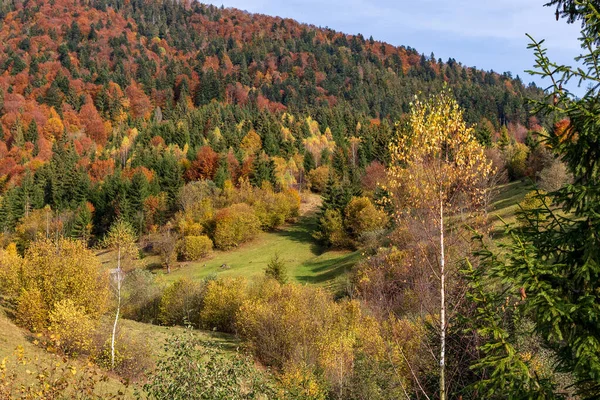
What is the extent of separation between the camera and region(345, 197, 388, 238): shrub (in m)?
60.7

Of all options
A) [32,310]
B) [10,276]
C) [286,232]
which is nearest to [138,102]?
[286,232]

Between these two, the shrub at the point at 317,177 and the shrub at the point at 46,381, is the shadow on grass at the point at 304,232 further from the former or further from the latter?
the shrub at the point at 46,381

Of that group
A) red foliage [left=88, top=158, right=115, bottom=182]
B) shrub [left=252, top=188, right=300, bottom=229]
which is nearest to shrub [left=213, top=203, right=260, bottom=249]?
shrub [left=252, top=188, right=300, bottom=229]

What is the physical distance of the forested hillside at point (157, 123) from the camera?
291ft

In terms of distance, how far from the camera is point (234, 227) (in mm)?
70188

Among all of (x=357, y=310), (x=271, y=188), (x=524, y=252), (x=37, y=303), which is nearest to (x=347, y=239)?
(x=271, y=188)

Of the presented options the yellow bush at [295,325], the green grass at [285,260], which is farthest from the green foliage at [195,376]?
the green grass at [285,260]

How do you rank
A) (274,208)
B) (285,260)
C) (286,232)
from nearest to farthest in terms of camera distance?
(285,260), (286,232), (274,208)

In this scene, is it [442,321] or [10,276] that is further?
[10,276]

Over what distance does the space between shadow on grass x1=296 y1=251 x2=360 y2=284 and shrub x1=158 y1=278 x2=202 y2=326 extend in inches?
545

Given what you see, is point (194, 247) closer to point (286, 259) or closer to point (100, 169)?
point (286, 259)

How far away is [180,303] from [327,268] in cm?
2082

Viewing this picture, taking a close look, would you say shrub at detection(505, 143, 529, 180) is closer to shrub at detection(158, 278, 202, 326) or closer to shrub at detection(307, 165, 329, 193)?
shrub at detection(307, 165, 329, 193)

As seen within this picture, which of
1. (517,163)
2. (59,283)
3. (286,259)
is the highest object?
(517,163)
